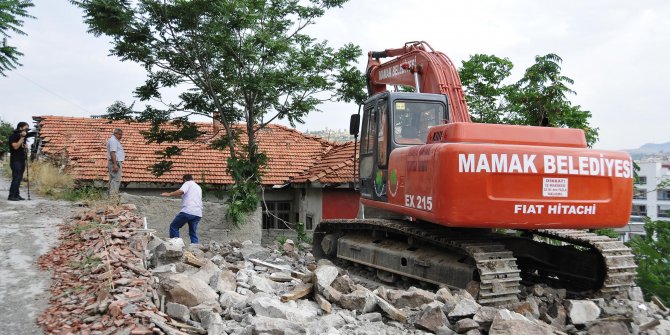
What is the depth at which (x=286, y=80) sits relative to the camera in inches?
486

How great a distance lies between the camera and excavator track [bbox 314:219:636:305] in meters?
5.94

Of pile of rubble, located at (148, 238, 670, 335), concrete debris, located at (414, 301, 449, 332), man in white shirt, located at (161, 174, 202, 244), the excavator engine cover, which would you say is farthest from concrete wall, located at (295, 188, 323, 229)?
concrete debris, located at (414, 301, 449, 332)

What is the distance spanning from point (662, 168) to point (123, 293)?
6020 centimetres

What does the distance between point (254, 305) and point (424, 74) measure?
15.6 ft

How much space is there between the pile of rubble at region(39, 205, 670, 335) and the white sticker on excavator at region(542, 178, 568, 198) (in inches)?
43.0

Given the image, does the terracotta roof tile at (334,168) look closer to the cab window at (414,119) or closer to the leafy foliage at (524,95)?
the leafy foliage at (524,95)

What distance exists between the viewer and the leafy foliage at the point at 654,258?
24.6 feet

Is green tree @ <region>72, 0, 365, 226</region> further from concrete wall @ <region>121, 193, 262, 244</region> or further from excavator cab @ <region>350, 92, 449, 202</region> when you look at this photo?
excavator cab @ <region>350, 92, 449, 202</region>

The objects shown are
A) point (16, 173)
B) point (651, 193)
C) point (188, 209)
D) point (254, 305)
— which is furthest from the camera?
point (651, 193)

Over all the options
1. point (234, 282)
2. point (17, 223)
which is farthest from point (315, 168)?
point (234, 282)

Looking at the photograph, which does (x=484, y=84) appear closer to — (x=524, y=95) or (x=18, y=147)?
(x=524, y=95)

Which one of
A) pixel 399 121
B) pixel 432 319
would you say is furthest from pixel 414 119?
pixel 432 319

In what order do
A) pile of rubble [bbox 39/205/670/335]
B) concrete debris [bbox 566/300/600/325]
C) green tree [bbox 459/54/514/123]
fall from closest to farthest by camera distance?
1. pile of rubble [bbox 39/205/670/335]
2. concrete debris [bbox 566/300/600/325]
3. green tree [bbox 459/54/514/123]

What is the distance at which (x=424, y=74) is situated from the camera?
839cm
